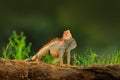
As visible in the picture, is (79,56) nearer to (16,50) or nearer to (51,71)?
(16,50)

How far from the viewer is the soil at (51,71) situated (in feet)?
11.2

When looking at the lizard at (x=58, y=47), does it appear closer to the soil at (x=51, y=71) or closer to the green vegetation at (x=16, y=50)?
the soil at (x=51, y=71)

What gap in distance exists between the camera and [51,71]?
3475 mm

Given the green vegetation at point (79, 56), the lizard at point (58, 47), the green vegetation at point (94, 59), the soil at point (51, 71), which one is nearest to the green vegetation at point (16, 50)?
the green vegetation at point (79, 56)

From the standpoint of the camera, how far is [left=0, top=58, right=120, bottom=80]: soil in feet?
11.2

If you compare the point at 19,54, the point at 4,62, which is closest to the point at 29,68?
the point at 4,62

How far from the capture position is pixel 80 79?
3.50 metres

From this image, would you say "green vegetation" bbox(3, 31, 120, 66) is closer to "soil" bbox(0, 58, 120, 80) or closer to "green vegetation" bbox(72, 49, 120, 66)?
"green vegetation" bbox(72, 49, 120, 66)

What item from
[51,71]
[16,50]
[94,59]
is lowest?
[51,71]

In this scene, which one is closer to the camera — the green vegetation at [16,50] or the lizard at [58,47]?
the lizard at [58,47]

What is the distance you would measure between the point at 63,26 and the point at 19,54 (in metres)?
2.62

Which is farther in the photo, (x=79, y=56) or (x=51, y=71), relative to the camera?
(x=79, y=56)

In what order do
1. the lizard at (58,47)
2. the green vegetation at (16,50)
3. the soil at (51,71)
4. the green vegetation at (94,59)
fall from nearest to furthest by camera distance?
1. the soil at (51,71)
2. the lizard at (58,47)
3. the green vegetation at (94,59)
4. the green vegetation at (16,50)

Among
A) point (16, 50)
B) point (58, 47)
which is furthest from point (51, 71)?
point (16, 50)
